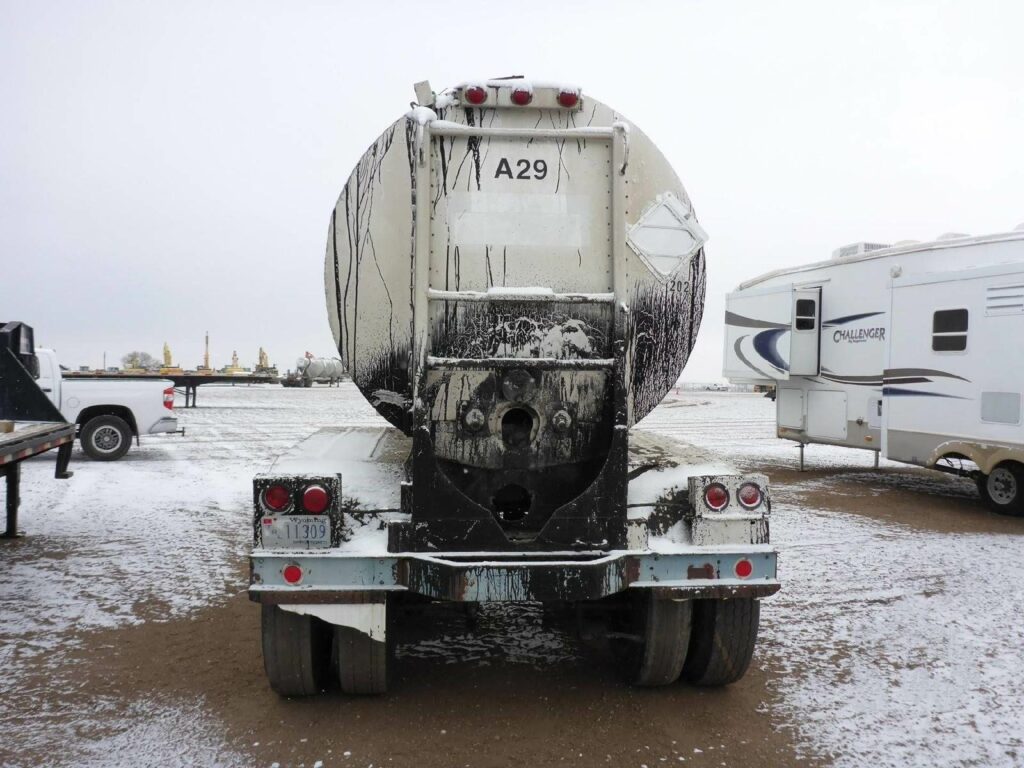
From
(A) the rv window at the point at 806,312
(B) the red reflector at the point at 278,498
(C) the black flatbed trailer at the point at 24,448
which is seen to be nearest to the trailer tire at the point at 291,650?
(B) the red reflector at the point at 278,498

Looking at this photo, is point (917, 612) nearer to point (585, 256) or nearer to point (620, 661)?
point (620, 661)

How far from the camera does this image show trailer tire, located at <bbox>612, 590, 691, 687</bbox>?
3.98m

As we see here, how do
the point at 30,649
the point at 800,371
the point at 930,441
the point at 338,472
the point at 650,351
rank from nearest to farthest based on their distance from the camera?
1. the point at 338,472
2. the point at 650,351
3. the point at 30,649
4. the point at 930,441
5. the point at 800,371

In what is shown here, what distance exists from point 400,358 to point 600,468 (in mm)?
1209

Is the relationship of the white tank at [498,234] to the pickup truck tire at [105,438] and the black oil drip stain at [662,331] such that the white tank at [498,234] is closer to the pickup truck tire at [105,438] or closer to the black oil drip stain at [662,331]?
the black oil drip stain at [662,331]

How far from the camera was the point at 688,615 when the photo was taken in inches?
158

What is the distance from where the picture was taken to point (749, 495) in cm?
386

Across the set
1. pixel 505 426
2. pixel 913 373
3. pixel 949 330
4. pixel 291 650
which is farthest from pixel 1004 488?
pixel 291 650

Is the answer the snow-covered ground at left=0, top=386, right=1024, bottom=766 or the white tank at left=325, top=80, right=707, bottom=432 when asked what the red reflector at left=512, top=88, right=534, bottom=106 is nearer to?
the white tank at left=325, top=80, right=707, bottom=432

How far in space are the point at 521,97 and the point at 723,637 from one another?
118 inches

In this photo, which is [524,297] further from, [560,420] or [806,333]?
[806,333]

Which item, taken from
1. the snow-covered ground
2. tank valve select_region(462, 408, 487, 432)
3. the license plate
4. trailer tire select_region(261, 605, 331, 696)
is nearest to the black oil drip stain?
tank valve select_region(462, 408, 487, 432)

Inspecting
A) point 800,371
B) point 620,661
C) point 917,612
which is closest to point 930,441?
point 800,371

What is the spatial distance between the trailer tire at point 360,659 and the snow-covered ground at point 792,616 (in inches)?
25.5
